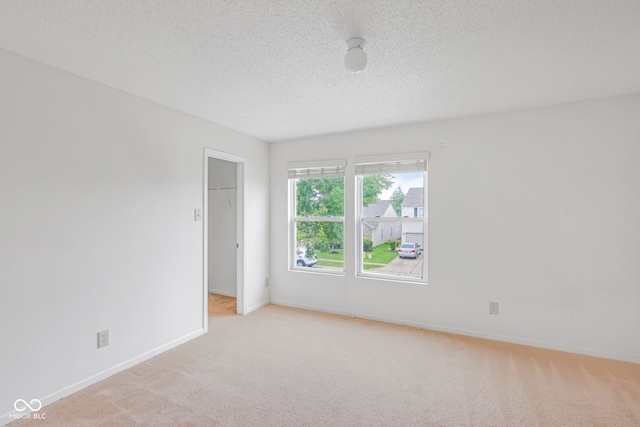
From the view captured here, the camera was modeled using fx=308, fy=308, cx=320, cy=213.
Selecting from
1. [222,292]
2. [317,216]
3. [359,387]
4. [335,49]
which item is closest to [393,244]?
[317,216]

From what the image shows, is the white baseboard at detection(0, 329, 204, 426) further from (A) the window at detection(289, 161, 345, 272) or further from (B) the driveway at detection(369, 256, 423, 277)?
(B) the driveway at detection(369, 256, 423, 277)

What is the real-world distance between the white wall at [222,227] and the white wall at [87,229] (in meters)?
1.47

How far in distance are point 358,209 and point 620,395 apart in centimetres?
279

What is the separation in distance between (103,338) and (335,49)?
2801mm

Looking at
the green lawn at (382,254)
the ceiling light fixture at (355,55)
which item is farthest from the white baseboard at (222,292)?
the ceiling light fixture at (355,55)

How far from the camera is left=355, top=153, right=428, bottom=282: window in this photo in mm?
→ 3648

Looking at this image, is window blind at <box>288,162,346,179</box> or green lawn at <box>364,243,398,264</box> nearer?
green lawn at <box>364,243,398,264</box>

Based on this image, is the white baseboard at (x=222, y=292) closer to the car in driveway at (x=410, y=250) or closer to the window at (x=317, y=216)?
the window at (x=317, y=216)

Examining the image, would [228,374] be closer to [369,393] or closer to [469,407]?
[369,393]

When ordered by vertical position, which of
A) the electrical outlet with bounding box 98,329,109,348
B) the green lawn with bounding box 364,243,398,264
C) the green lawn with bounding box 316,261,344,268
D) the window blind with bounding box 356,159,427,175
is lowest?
the electrical outlet with bounding box 98,329,109,348

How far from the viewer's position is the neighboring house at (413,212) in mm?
3652

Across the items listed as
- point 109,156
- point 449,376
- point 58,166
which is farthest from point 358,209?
point 58,166

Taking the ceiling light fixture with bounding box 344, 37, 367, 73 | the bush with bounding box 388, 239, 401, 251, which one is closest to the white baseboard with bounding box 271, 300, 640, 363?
the bush with bounding box 388, 239, 401, 251
